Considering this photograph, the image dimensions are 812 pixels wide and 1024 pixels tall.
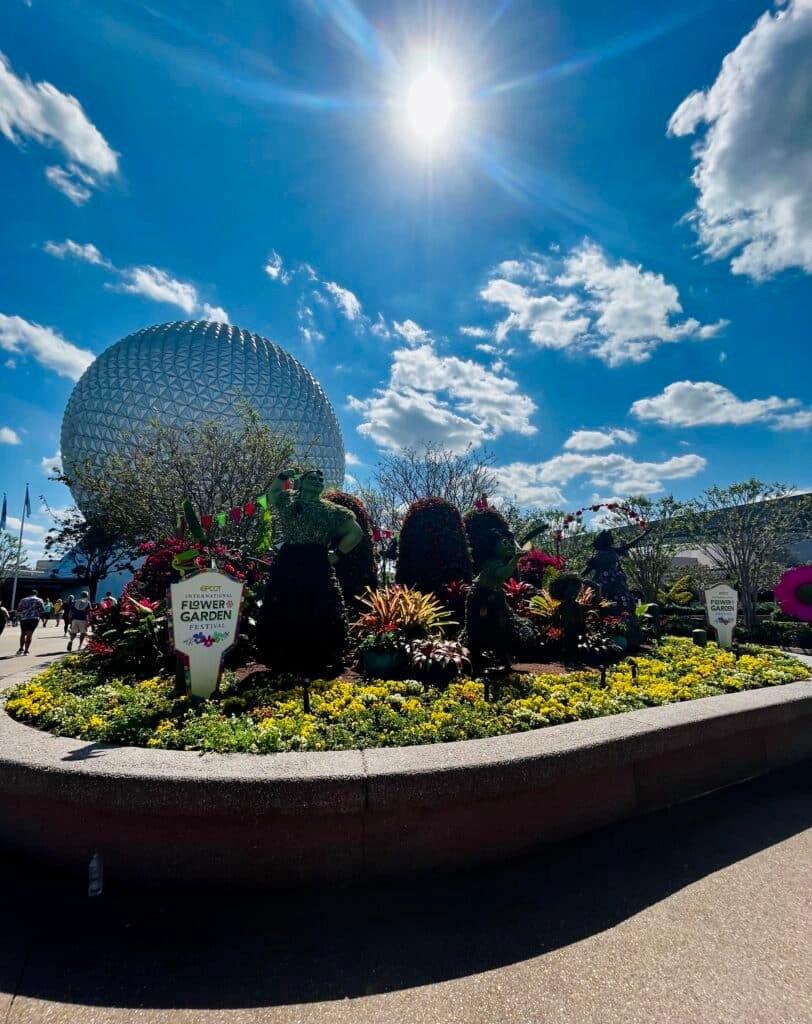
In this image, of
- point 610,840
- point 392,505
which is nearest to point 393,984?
point 610,840

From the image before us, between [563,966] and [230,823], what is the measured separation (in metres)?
1.70

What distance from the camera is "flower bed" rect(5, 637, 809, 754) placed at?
3.39 m

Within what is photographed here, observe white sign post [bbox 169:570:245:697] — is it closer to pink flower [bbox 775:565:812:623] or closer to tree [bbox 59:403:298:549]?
pink flower [bbox 775:565:812:623]

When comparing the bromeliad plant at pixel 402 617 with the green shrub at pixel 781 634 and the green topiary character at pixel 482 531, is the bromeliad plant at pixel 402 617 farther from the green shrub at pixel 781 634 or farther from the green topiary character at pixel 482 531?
the green shrub at pixel 781 634

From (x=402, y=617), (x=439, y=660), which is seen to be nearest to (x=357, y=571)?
(x=402, y=617)

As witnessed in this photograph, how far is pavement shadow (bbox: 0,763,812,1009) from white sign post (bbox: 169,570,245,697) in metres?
1.56

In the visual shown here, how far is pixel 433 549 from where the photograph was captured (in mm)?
8797

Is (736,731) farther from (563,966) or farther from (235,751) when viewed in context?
(235,751)

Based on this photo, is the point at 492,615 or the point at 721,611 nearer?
the point at 492,615

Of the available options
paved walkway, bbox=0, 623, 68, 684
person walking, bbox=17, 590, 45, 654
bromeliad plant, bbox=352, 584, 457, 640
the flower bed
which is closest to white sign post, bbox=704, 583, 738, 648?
the flower bed

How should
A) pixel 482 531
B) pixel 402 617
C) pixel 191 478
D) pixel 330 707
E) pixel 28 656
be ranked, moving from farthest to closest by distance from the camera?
pixel 191 478
pixel 28 656
pixel 482 531
pixel 402 617
pixel 330 707

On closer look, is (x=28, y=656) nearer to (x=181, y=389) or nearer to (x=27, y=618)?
(x=27, y=618)

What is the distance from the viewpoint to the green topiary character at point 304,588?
5.64m

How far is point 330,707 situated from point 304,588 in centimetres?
193
